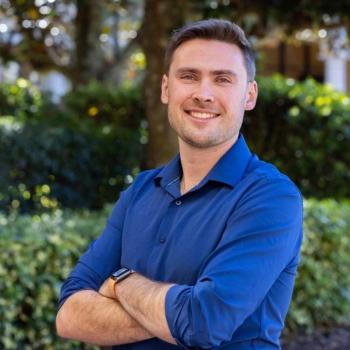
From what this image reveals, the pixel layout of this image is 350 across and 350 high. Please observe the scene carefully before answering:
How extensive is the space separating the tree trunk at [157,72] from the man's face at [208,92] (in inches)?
171

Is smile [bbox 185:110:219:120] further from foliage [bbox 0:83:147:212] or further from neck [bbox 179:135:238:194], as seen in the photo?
foliage [bbox 0:83:147:212]

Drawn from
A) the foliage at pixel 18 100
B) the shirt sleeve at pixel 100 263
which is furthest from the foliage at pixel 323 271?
the foliage at pixel 18 100

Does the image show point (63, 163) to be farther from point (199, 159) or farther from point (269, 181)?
point (269, 181)

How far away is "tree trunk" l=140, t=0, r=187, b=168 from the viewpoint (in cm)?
694

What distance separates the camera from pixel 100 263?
109 inches

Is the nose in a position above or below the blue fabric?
above

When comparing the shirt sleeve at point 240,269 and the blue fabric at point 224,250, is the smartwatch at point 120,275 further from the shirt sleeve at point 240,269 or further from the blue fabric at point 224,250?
the shirt sleeve at point 240,269

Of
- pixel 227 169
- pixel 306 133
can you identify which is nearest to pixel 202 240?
pixel 227 169

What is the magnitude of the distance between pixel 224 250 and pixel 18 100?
10.8 metres

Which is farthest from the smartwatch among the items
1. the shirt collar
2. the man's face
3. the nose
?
the nose

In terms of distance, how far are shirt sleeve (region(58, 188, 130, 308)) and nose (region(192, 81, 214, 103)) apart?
50 cm

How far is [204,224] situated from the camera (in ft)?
7.91

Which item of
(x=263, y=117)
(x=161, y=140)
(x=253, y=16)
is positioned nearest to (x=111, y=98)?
(x=263, y=117)

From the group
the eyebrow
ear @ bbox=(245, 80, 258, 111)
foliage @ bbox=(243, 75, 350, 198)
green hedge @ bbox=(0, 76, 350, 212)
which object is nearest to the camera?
the eyebrow
